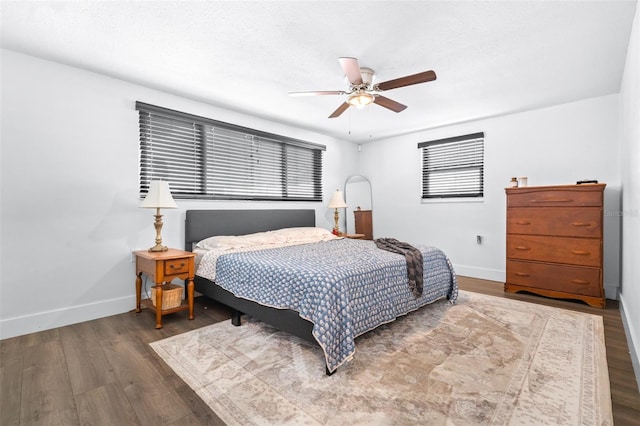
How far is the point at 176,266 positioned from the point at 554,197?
428 cm

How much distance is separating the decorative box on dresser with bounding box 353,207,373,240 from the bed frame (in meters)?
1.15

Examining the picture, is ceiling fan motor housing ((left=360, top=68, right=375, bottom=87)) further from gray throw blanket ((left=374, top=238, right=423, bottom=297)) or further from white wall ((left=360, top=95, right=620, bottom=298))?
white wall ((left=360, top=95, right=620, bottom=298))

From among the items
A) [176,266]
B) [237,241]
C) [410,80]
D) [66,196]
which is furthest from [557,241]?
[66,196]

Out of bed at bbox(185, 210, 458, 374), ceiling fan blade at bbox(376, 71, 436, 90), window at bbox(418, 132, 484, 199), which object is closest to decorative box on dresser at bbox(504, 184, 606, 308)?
window at bbox(418, 132, 484, 199)

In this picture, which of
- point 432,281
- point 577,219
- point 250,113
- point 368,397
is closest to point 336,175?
point 250,113

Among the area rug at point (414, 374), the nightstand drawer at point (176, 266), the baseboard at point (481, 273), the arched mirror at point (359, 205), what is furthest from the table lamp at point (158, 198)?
the baseboard at point (481, 273)

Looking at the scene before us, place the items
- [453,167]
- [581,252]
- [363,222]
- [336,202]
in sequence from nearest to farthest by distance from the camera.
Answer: [581,252]
[453,167]
[336,202]
[363,222]

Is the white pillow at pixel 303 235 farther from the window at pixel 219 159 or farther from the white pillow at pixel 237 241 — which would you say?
the window at pixel 219 159

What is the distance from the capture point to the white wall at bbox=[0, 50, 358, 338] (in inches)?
102

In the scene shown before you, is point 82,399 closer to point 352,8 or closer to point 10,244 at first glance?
point 10,244

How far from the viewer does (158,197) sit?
9.77ft

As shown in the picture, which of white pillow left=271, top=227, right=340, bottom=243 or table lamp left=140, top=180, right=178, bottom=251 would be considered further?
white pillow left=271, top=227, right=340, bottom=243

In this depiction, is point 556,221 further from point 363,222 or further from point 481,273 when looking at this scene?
point 363,222

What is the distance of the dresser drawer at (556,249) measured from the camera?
10.9 feet
